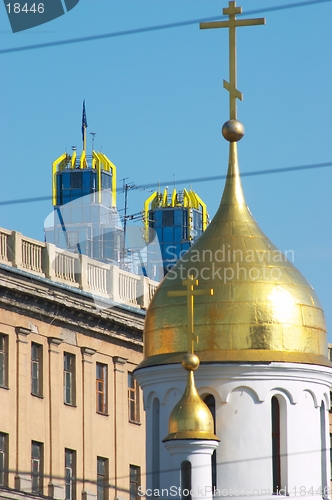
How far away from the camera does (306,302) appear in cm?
3978

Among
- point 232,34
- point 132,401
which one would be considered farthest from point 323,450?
point 132,401

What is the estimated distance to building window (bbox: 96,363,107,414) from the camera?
62625 millimetres

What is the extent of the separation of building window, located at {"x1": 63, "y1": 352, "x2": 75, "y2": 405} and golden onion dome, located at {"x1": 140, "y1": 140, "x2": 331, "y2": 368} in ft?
66.7

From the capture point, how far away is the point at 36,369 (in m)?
59.1

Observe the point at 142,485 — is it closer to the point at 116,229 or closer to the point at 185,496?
the point at 116,229

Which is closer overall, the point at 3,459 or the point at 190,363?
the point at 190,363

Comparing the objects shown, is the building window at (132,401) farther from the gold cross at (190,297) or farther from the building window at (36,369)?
the gold cross at (190,297)

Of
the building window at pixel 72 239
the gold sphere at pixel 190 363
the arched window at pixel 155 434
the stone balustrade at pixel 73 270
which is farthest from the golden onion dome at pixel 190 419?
the building window at pixel 72 239

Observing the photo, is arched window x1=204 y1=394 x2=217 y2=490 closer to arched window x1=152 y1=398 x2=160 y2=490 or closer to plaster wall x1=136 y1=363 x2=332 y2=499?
plaster wall x1=136 y1=363 x2=332 y2=499

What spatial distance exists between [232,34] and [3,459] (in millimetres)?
18724

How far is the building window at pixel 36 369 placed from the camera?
58812mm

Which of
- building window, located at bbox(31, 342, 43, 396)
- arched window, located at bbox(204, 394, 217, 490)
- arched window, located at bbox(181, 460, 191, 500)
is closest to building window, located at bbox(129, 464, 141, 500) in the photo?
building window, located at bbox(31, 342, 43, 396)

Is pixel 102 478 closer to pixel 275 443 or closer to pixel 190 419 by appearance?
pixel 275 443

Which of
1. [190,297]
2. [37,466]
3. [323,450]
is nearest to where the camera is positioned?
[190,297]
